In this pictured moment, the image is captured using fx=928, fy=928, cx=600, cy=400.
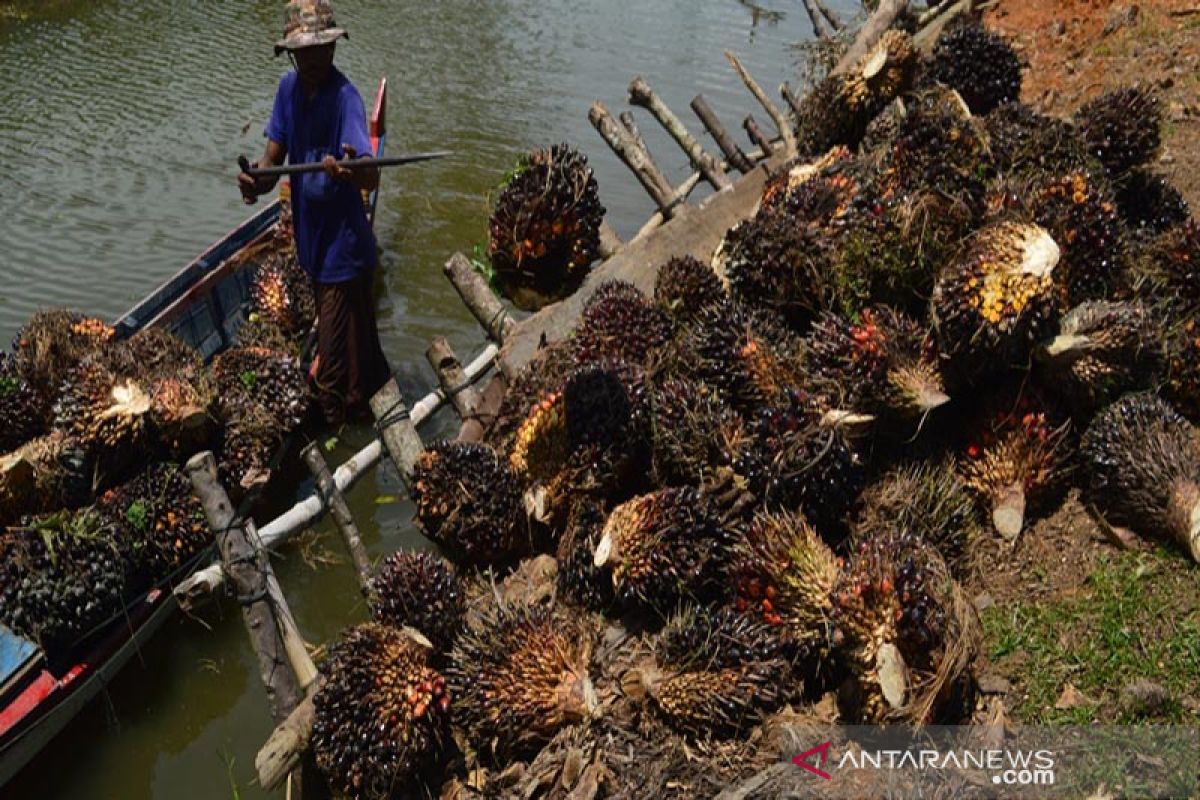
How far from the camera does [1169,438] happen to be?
4.31m

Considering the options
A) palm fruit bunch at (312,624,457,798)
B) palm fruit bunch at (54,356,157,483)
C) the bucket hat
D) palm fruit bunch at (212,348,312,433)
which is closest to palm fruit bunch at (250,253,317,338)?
palm fruit bunch at (212,348,312,433)

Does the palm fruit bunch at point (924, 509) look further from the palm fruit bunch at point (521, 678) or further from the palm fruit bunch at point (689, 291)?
the palm fruit bunch at point (689, 291)

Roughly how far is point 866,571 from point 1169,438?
179 centimetres

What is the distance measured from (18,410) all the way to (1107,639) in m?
6.60

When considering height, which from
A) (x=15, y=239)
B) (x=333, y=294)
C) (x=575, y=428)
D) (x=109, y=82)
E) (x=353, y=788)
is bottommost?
(x=353, y=788)

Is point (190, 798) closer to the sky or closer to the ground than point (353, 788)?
closer to the ground

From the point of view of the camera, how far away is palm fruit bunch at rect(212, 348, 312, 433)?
712cm

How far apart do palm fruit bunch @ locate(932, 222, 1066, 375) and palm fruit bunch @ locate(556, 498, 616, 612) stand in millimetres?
1853

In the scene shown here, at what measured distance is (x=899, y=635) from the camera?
3.52 meters

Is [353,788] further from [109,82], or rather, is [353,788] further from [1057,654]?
[109,82]

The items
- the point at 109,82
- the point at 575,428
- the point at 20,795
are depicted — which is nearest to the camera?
the point at 575,428

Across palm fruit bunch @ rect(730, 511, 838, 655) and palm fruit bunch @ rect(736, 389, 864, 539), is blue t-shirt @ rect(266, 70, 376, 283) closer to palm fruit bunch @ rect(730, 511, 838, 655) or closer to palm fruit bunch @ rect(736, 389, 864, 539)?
palm fruit bunch @ rect(736, 389, 864, 539)

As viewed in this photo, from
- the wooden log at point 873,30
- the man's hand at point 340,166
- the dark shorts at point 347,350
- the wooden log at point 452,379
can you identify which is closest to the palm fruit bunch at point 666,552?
the wooden log at point 452,379

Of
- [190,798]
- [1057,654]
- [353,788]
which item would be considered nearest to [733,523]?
[1057,654]
